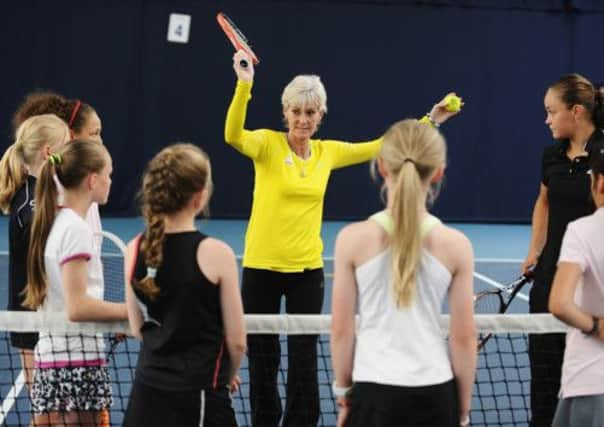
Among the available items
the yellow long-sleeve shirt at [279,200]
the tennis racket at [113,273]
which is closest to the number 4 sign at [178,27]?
the tennis racket at [113,273]

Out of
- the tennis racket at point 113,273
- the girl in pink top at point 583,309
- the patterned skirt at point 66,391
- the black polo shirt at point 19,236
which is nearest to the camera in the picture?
the girl in pink top at point 583,309

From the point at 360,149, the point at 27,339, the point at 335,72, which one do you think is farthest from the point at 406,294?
the point at 335,72

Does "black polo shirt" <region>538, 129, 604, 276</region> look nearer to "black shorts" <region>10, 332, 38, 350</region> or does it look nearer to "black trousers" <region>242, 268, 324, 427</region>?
"black trousers" <region>242, 268, 324, 427</region>

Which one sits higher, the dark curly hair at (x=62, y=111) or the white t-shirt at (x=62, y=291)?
the dark curly hair at (x=62, y=111)

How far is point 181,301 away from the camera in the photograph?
83.5 inches

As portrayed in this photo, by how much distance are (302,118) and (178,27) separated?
7537 mm

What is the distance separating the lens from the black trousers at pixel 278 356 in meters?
3.49

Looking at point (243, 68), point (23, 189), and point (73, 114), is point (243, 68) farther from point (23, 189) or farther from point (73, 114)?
point (23, 189)

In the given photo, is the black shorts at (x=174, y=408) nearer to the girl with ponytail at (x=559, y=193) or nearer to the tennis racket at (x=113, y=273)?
the girl with ponytail at (x=559, y=193)

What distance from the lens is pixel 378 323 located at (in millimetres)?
2025

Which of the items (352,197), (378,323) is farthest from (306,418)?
(352,197)

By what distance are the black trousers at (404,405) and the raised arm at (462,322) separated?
0.13 feet

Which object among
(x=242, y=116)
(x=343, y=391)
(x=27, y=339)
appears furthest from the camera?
(x=242, y=116)

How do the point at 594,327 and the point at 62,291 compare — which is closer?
the point at 594,327
